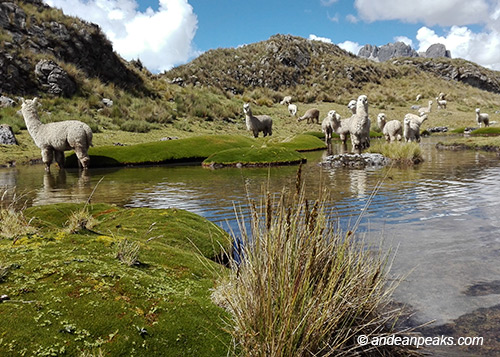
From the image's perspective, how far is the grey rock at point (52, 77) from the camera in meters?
28.0

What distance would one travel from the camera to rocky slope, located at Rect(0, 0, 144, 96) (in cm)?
2731

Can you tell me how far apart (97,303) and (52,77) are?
3081 cm

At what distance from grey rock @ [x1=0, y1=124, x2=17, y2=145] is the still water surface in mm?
5606

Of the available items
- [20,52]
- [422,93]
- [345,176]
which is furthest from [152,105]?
[422,93]

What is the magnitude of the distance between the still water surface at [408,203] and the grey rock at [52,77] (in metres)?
15.2

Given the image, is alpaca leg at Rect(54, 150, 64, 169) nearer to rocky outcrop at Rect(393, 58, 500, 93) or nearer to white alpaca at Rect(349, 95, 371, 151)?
white alpaca at Rect(349, 95, 371, 151)

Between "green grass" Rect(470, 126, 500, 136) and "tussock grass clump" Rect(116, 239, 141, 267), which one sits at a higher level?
"green grass" Rect(470, 126, 500, 136)

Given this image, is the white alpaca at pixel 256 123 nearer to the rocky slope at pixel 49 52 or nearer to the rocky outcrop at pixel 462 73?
the rocky slope at pixel 49 52

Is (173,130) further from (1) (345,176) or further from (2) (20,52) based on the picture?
(1) (345,176)

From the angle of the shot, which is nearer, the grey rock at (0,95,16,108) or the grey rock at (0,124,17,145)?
the grey rock at (0,124,17,145)

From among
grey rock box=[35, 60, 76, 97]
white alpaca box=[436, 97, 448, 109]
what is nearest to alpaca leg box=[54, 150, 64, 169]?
grey rock box=[35, 60, 76, 97]

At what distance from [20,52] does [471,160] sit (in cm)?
3240

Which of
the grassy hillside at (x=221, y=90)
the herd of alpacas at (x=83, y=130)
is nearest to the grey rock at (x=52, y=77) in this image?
the grassy hillside at (x=221, y=90)

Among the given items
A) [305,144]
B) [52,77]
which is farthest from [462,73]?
[52,77]
